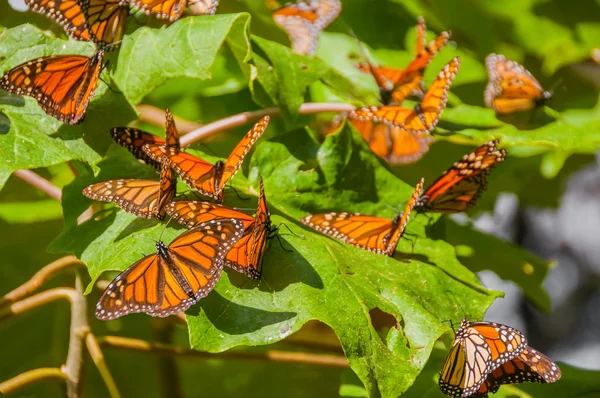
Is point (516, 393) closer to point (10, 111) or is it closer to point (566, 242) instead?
point (10, 111)

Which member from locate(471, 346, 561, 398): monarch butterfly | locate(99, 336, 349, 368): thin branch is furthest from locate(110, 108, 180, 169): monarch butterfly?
locate(471, 346, 561, 398): monarch butterfly

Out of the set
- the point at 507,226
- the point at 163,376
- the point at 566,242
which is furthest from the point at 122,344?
the point at 566,242

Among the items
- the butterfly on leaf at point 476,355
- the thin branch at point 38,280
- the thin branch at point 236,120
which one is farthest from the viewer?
the thin branch at point 236,120

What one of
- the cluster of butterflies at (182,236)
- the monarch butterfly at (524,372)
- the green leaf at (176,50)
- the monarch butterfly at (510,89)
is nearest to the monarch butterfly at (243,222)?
the cluster of butterflies at (182,236)

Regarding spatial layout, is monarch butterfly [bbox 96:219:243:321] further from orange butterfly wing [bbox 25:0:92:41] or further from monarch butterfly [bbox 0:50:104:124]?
orange butterfly wing [bbox 25:0:92:41]

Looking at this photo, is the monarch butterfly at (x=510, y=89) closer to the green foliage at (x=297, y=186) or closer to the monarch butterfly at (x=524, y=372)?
the green foliage at (x=297, y=186)

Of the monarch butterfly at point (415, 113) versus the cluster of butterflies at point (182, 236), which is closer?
the cluster of butterflies at point (182, 236)
